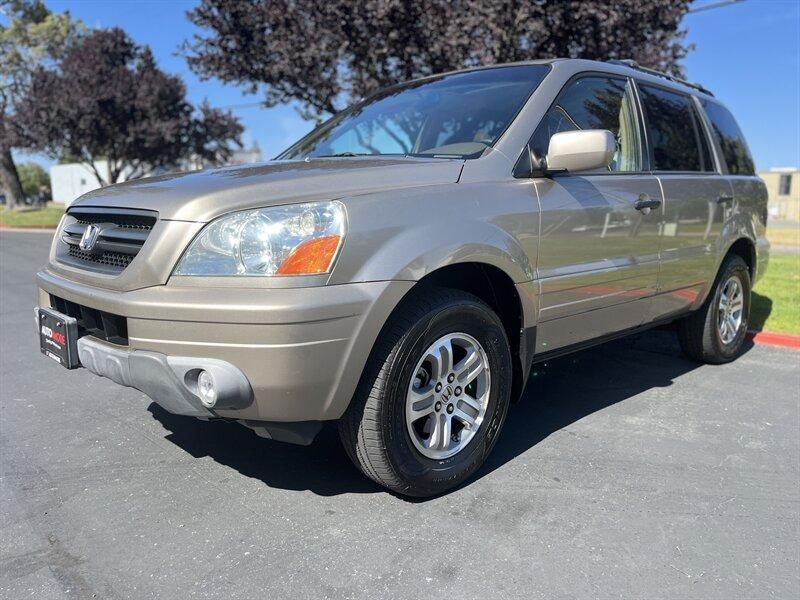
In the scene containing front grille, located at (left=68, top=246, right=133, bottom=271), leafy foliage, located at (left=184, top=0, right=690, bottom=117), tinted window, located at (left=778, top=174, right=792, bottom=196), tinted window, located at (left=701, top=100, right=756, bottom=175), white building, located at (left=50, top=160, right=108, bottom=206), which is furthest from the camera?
tinted window, located at (left=778, top=174, right=792, bottom=196)

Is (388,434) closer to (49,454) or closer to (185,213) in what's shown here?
(185,213)

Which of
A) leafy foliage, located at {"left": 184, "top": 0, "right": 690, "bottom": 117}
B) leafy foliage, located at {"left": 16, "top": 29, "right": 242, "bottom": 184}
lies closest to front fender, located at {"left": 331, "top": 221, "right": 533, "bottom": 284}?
leafy foliage, located at {"left": 184, "top": 0, "right": 690, "bottom": 117}

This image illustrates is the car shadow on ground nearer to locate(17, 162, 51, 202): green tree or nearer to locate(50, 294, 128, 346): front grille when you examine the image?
locate(50, 294, 128, 346): front grille

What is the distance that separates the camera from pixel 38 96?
82.2ft

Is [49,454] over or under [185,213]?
under

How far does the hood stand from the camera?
2.41 meters

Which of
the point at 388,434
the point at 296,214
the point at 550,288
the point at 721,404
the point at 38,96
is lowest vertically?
the point at 721,404

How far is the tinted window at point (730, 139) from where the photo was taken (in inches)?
198

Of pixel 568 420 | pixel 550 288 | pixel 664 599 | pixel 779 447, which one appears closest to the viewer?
pixel 664 599

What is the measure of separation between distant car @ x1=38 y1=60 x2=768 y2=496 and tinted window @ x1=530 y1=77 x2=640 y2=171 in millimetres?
13

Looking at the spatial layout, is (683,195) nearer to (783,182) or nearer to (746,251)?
(746,251)

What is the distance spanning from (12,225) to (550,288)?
26668mm

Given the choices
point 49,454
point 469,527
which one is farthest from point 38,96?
point 469,527

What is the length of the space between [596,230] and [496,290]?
720 millimetres
